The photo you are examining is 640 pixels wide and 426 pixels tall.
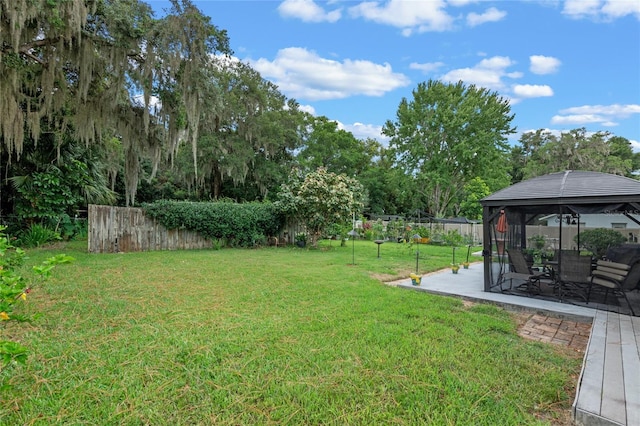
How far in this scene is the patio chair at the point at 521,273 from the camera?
520cm

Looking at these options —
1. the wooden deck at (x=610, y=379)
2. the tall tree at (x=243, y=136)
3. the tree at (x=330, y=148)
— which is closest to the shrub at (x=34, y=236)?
the tall tree at (x=243, y=136)

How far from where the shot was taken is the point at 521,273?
543 centimetres

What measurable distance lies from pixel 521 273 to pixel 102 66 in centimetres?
982

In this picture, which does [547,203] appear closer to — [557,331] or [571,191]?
[571,191]

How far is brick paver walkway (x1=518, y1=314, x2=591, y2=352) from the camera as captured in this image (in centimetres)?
332

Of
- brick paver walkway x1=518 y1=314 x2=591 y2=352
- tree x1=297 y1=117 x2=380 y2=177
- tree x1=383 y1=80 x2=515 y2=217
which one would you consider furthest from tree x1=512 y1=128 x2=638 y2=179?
brick paver walkway x1=518 y1=314 x2=591 y2=352

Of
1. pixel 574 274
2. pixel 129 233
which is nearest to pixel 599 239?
pixel 574 274

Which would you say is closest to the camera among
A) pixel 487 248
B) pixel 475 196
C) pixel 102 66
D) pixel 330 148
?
pixel 487 248

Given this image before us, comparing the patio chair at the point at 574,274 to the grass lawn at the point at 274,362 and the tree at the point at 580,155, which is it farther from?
the tree at the point at 580,155

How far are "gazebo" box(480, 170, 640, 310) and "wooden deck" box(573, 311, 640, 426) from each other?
1.61m

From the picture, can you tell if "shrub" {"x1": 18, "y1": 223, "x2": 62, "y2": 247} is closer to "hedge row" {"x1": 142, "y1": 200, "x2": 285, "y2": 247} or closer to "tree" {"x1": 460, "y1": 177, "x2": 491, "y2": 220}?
"hedge row" {"x1": 142, "y1": 200, "x2": 285, "y2": 247}

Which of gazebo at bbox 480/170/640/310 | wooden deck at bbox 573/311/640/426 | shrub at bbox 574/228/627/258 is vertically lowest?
wooden deck at bbox 573/311/640/426

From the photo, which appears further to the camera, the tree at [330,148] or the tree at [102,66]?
the tree at [330,148]

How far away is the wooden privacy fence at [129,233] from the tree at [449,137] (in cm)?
1849
